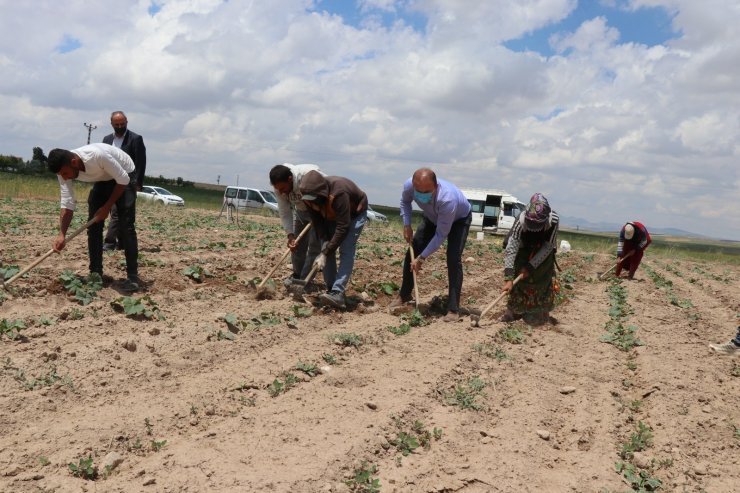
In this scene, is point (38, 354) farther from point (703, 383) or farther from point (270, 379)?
point (703, 383)

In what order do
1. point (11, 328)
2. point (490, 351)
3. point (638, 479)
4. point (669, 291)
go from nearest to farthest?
point (638, 479)
point (11, 328)
point (490, 351)
point (669, 291)

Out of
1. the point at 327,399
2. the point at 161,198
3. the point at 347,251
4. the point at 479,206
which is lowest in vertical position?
the point at 327,399

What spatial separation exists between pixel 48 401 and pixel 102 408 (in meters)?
0.34

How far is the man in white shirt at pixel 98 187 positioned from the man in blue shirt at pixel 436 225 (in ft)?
8.85

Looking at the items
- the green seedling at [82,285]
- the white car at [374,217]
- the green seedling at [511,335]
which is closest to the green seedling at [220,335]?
the green seedling at [82,285]

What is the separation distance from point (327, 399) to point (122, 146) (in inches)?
215

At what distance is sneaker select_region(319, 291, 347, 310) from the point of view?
20.3ft

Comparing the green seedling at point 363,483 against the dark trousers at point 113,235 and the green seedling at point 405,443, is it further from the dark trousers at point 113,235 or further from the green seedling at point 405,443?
the dark trousers at point 113,235

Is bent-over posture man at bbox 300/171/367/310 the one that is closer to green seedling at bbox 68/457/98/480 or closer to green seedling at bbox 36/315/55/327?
green seedling at bbox 36/315/55/327

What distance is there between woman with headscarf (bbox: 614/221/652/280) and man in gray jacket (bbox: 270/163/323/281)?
23.4 ft

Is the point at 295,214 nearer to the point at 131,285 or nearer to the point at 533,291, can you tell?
the point at 131,285

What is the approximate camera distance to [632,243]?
11922 mm

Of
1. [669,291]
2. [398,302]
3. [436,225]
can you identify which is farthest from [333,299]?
[669,291]

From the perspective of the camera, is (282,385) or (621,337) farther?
(621,337)
